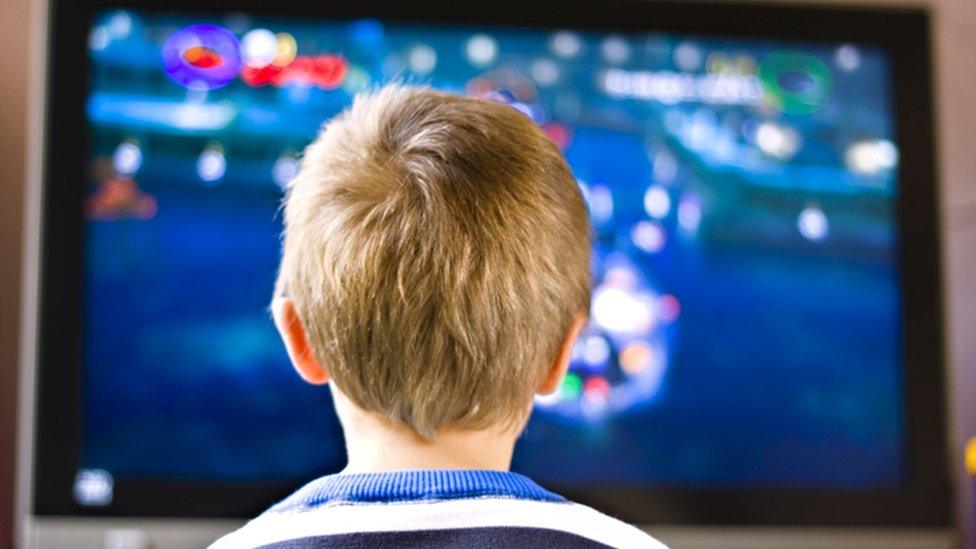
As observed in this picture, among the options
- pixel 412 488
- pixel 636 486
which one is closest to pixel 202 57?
pixel 636 486

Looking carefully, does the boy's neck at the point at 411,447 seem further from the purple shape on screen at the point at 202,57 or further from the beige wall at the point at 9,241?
the beige wall at the point at 9,241

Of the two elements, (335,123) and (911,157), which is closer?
(335,123)

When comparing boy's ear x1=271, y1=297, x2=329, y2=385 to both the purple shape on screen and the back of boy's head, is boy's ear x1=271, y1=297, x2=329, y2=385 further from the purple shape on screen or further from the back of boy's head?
the purple shape on screen

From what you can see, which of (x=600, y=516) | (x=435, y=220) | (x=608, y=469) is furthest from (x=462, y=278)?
(x=608, y=469)

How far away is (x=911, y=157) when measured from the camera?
6.06 feet

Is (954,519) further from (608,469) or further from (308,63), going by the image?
(308,63)

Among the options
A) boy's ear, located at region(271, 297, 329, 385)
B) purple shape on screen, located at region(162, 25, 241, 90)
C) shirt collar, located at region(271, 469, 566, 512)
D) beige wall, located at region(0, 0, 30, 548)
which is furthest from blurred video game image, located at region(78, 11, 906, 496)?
shirt collar, located at region(271, 469, 566, 512)

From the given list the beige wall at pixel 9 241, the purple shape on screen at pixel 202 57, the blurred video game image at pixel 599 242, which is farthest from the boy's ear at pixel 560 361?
the beige wall at pixel 9 241

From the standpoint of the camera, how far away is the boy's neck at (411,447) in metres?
0.83

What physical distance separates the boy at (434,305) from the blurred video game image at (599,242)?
0.86m

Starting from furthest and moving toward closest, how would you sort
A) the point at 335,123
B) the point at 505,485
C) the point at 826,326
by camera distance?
1. the point at 826,326
2. the point at 335,123
3. the point at 505,485

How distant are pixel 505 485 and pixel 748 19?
1.28m

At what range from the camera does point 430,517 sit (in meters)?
0.72

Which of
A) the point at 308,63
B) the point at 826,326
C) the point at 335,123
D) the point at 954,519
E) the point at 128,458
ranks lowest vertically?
the point at 954,519
